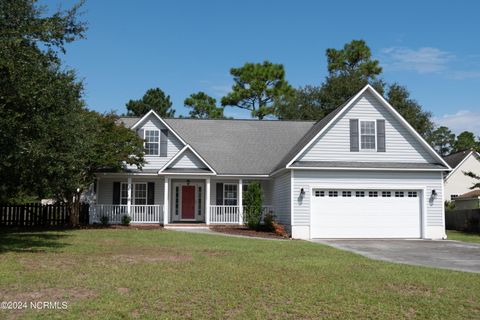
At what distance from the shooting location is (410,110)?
1747 inches

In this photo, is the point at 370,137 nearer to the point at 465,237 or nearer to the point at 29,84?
the point at 465,237

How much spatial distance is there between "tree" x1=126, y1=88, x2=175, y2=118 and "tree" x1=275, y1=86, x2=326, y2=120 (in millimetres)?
13051

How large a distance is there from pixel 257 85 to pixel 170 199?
30650 mm

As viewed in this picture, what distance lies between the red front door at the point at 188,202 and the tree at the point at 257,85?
1130 inches

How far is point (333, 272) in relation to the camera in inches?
455

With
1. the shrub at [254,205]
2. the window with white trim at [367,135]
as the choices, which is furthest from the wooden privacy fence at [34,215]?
the window with white trim at [367,135]

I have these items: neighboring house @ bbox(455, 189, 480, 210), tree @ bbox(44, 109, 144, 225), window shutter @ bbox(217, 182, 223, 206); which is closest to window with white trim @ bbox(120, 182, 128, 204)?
tree @ bbox(44, 109, 144, 225)

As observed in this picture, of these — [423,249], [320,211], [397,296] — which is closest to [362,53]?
[320,211]

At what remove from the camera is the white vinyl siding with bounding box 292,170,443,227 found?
22359 mm

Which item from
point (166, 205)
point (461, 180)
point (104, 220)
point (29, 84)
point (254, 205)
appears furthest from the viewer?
point (461, 180)

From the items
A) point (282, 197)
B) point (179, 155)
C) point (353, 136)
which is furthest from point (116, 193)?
point (353, 136)

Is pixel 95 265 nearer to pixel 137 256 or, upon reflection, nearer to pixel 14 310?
pixel 137 256

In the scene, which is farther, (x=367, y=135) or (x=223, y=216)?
(x=223, y=216)

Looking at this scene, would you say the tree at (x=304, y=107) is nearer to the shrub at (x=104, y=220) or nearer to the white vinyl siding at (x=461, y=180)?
→ the white vinyl siding at (x=461, y=180)
